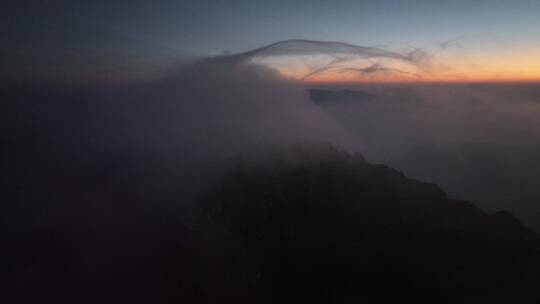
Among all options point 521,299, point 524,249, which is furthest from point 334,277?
point 524,249

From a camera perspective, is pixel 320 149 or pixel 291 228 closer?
pixel 291 228

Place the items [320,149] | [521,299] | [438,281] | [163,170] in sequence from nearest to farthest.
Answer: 1. [521,299]
2. [438,281]
3. [163,170]
4. [320,149]

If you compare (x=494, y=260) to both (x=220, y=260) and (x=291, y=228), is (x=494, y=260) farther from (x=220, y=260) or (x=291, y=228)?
(x=220, y=260)

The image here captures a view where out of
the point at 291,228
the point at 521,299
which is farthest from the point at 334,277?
the point at 521,299

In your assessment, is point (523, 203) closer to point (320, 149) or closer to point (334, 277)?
point (320, 149)

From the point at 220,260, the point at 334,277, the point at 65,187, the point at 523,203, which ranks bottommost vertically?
the point at 523,203

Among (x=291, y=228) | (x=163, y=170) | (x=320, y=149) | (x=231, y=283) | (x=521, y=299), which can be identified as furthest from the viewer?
(x=320, y=149)

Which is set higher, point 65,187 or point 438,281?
point 65,187
